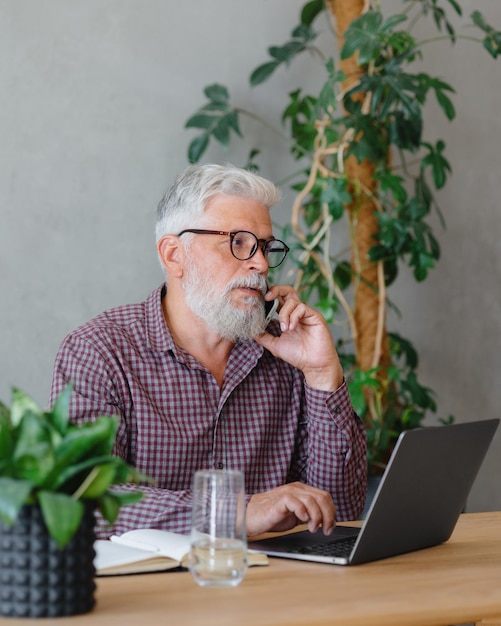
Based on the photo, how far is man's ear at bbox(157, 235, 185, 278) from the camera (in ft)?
7.54

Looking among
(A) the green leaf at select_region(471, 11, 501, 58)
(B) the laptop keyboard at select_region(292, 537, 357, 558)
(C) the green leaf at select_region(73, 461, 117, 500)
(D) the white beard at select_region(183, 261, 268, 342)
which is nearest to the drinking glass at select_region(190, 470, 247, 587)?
(C) the green leaf at select_region(73, 461, 117, 500)

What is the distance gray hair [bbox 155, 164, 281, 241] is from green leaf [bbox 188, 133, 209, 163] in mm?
920

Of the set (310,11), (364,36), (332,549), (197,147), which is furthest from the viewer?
(310,11)

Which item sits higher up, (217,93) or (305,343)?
(217,93)

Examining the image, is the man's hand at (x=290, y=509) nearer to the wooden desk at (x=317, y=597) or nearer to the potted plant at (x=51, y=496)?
the wooden desk at (x=317, y=597)

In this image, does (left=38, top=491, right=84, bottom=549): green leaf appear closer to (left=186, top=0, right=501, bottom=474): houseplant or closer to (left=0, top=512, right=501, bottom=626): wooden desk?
(left=0, top=512, right=501, bottom=626): wooden desk

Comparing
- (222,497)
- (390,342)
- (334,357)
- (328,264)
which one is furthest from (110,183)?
(222,497)

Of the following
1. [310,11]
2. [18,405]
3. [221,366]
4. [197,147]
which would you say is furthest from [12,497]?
[310,11]

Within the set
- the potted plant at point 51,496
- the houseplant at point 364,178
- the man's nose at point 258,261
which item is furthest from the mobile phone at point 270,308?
the potted plant at point 51,496

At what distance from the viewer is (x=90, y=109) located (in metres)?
3.28

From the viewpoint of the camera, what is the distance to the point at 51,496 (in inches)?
43.9

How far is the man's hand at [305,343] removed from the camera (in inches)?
87.9

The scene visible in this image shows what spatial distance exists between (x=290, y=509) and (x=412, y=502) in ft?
0.74

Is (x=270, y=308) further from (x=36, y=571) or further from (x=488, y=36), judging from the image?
(x=488, y=36)
